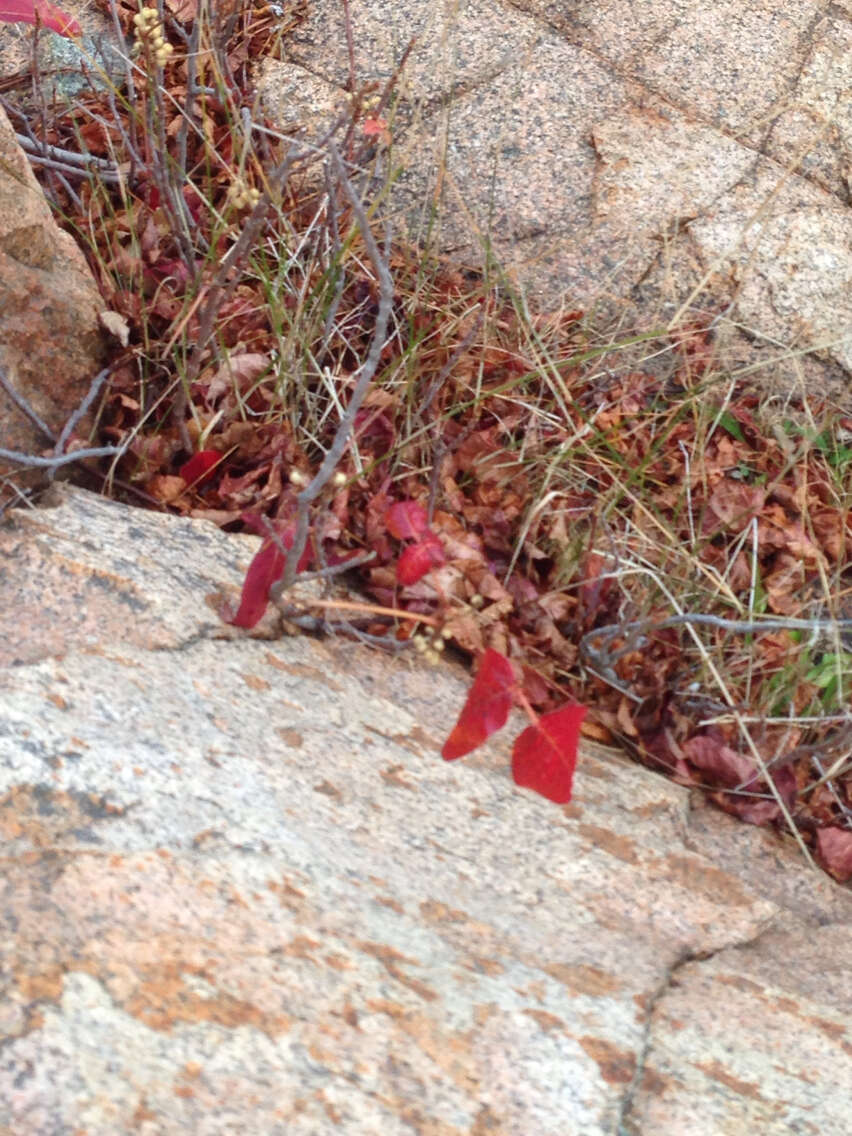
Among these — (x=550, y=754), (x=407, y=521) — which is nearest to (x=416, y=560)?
(x=407, y=521)

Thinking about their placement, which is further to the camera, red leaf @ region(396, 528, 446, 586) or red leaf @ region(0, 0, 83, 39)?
red leaf @ region(0, 0, 83, 39)

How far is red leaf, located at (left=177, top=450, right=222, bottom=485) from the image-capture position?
2.11 m

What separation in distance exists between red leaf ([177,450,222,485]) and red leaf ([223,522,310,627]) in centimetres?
44

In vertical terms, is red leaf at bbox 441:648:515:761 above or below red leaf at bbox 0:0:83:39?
below

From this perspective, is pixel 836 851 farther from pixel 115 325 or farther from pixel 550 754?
pixel 115 325

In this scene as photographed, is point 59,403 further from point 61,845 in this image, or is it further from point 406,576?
point 61,845

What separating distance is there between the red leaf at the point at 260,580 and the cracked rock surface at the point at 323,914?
43 millimetres

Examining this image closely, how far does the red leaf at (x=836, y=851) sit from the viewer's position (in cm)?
201

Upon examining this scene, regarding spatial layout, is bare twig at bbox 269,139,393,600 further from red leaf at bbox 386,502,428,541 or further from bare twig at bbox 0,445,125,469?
bare twig at bbox 0,445,125,469

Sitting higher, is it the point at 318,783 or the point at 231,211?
the point at 231,211

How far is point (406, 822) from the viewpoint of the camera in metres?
1.46

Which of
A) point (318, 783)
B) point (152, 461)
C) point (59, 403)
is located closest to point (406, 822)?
point (318, 783)

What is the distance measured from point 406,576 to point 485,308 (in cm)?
93

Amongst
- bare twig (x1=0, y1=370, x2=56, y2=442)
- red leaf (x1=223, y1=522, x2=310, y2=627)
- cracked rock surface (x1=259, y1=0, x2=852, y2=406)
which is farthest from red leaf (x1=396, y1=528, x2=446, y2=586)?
cracked rock surface (x1=259, y1=0, x2=852, y2=406)
